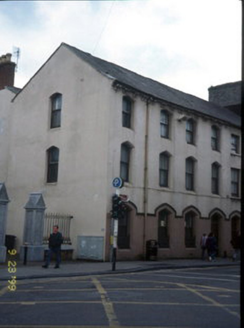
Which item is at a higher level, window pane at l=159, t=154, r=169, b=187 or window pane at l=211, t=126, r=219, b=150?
window pane at l=211, t=126, r=219, b=150

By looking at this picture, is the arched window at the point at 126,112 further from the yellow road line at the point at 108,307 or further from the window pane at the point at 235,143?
the yellow road line at the point at 108,307

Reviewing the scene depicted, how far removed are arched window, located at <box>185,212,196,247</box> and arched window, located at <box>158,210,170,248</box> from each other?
1.89m

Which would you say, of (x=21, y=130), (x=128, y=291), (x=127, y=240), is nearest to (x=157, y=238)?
(x=127, y=240)

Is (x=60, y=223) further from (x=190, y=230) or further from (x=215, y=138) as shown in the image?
(x=215, y=138)

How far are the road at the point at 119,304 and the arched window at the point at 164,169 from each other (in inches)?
517

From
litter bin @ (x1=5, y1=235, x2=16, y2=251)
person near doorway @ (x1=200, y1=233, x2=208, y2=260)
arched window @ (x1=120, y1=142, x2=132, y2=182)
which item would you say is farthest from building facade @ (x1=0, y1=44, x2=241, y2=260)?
person near doorway @ (x1=200, y1=233, x2=208, y2=260)

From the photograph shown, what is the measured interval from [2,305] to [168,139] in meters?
19.7

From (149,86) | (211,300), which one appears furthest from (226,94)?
(211,300)

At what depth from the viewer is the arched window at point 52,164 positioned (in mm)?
26609

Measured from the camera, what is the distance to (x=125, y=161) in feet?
82.4

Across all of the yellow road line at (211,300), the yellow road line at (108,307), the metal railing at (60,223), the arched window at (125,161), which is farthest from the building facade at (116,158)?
the yellow road line at (108,307)

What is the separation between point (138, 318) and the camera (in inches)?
318

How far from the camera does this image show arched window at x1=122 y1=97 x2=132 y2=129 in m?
25.3

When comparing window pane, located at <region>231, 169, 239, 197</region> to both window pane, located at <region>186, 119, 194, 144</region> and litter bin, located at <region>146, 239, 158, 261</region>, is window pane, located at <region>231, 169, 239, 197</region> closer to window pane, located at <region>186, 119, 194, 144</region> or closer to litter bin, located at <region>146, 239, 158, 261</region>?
window pane, located at <region>186, 119, 194, 144</region>
